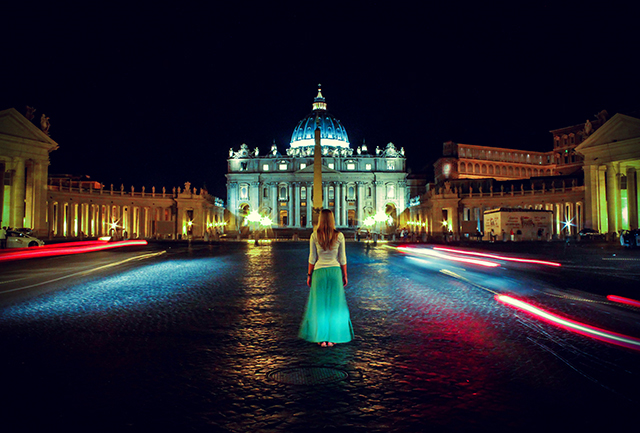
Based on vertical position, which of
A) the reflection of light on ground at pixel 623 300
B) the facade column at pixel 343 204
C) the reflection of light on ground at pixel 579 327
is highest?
the facade column at pixel 343 204

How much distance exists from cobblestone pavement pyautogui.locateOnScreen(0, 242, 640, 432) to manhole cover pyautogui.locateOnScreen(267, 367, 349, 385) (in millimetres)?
21

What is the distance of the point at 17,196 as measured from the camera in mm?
39750

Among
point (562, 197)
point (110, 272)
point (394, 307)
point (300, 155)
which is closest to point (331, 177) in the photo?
point (300, 155)

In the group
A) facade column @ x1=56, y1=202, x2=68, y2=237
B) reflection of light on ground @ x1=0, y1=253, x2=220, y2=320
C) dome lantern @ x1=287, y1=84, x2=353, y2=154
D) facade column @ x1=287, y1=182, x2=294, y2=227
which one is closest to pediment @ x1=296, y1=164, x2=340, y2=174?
facade column @ x1=287, y1=182, x2=294, y2=227

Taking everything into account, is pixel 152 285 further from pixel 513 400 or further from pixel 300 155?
pixel 300 155

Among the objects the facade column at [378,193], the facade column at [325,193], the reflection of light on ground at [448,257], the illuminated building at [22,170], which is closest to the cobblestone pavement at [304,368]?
the reflection of light on ground at [448,257]

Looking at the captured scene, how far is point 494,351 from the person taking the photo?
6051 millimetres

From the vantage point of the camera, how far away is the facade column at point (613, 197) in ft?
143

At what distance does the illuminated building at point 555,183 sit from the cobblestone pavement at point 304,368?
129 ft

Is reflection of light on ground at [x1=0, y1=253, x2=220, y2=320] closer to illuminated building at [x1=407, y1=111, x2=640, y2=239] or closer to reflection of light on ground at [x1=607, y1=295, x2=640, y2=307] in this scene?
reflection of light on ground at [x1=607, y1=295, x2=640, y2=307]

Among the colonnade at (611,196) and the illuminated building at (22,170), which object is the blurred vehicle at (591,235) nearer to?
the colonnade at (611,196)

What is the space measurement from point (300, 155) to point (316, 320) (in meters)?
103

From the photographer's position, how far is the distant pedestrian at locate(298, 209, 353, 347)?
21.0ft

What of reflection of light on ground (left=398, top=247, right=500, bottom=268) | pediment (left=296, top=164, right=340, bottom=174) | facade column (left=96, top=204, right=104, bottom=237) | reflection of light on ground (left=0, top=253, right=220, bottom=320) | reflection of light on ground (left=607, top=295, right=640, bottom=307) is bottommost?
reflection of light on ground (left=607, top=295, right=640, bottom=307)
